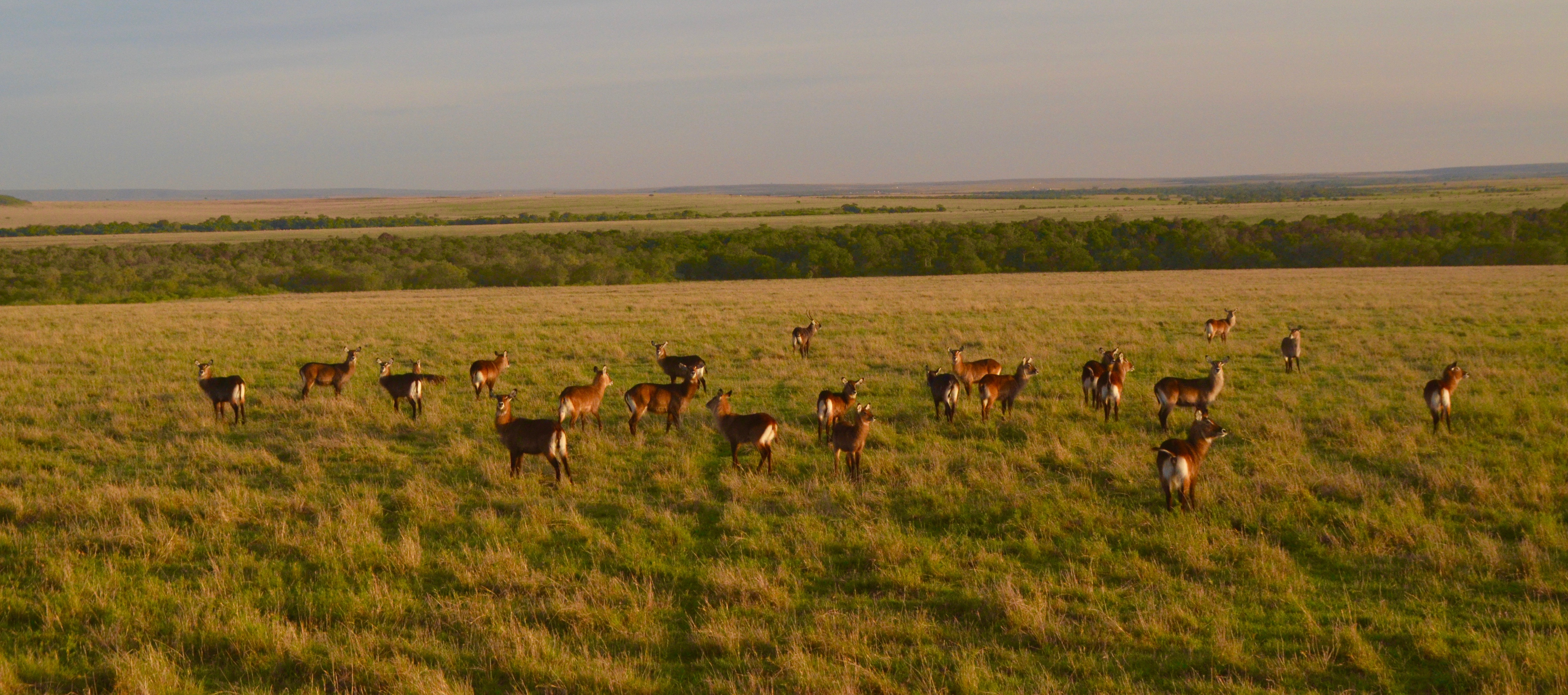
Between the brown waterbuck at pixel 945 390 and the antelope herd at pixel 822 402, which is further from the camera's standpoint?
the brown waterbuck at pixel 945 390

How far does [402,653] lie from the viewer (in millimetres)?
6281

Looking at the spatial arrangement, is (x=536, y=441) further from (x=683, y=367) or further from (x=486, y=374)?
(x=683, y=367)

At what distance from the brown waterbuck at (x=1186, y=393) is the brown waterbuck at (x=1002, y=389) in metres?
1.95

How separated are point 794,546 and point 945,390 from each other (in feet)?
19.3

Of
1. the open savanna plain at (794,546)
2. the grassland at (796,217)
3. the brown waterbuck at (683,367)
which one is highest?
the grassland at (796,217)

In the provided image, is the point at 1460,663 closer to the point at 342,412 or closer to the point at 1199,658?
the point at 1199,658

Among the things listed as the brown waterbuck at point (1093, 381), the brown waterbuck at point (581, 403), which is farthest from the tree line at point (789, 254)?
the brown waterbuck at point (1093, 381)

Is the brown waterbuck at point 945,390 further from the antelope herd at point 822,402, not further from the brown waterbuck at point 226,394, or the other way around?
the brown waterbuck at point 226,394

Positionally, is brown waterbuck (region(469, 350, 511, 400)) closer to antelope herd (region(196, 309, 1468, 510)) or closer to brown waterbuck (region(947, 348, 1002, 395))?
antelope herd (region(196, 309, 1468, 510))

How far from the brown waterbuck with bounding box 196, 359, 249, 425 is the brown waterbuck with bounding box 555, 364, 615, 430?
480 cm

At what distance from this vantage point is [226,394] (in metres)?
13.9

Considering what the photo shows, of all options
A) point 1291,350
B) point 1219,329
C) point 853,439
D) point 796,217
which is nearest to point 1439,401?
point 1291,350

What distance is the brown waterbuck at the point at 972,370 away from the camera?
15539mm

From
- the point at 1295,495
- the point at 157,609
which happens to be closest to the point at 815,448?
the point at 1295,495
